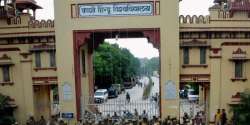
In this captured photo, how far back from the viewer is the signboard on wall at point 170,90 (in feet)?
51.3

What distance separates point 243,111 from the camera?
584 inches

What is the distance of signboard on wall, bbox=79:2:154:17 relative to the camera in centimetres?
1560

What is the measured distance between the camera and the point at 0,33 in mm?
16719

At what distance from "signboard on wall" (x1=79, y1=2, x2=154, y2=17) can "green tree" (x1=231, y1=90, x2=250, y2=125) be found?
17.0ft

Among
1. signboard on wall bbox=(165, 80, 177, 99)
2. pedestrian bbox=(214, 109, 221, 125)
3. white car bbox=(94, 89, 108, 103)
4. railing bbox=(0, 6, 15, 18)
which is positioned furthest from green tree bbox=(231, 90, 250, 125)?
white car bbox=(94, 89, 108, 103)

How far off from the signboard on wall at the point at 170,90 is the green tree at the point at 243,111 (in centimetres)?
259

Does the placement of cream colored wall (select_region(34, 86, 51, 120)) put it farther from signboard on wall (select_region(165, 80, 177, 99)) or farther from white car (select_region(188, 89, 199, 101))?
white car (select_region(188, 89, 199, 101))

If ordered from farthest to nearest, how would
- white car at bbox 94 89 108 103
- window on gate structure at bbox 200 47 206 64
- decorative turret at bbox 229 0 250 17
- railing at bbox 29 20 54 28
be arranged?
white car at bbox 94 89 108 103, railing at bbox 29 20 54 28, window on gate structure at bbox 200 47 206 64, decorative turret at bbox 229 0 250 17

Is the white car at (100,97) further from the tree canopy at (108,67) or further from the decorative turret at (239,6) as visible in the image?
the decorative turret at (239,6)

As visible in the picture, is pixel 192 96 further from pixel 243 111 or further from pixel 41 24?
pixel 41 24

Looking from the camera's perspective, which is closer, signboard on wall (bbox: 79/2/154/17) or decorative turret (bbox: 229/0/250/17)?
signboard on wall (bbox: 79/2/154/17)

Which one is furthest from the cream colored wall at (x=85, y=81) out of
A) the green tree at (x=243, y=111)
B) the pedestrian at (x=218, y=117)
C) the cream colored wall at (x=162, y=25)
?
the green tree at (x=243, y=111)

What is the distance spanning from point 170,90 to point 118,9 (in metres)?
4.12

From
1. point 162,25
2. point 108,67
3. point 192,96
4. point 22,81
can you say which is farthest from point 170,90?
point 108,67
